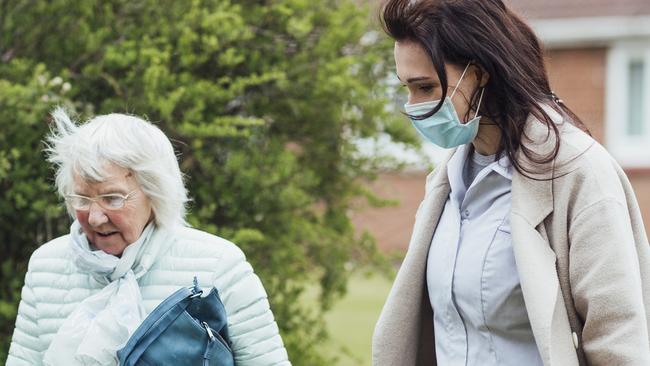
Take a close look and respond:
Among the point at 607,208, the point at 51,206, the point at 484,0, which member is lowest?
the point at 51,206

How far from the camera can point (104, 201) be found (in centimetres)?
339

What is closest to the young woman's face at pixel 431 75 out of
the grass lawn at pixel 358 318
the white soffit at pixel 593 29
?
the grass lawn at pixel 358 318

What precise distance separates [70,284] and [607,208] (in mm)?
1652

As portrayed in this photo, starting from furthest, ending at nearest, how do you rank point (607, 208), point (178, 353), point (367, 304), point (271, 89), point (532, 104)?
point (367, 304)
point (271, 89)
point (178, 353)
point (532, 104)
point (607, 208)

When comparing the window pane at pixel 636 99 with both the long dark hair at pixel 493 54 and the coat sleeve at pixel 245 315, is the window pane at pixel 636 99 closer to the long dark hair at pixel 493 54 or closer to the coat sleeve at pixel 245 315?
the coat sleeve at pixel 245 315

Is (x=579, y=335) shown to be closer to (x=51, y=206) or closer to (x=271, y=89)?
(x=51, y=206)

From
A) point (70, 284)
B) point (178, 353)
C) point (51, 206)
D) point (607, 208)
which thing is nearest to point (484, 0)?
point (607, 208)

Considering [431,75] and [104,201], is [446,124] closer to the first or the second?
[431,75]

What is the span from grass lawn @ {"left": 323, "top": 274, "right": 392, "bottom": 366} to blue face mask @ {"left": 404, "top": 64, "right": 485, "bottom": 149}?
5.28m

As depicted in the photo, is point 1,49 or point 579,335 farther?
point 1,49

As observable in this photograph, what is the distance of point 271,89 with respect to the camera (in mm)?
6012

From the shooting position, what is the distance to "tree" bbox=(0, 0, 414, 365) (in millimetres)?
5281

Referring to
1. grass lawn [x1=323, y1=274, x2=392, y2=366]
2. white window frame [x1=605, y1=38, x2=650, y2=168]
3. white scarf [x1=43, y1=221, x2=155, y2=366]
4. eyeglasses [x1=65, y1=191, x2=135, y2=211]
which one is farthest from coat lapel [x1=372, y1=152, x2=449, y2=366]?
white window frame [x1=605, y1=38, x2=650, y2=168]

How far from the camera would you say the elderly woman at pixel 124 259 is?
3361mm
